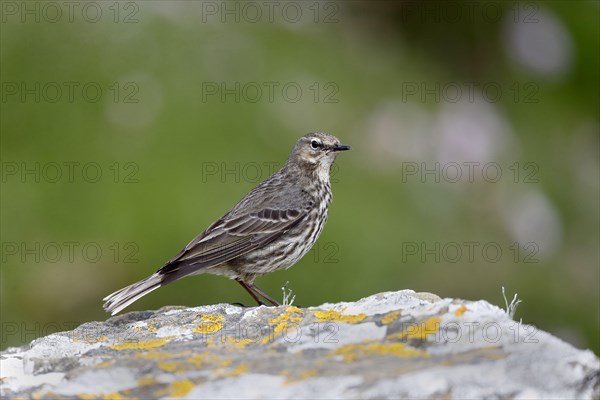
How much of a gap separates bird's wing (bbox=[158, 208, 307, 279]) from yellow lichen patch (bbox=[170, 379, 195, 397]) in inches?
166

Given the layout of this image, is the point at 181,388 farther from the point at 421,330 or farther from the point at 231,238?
the point at 231,238

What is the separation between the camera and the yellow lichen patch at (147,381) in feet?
18.5

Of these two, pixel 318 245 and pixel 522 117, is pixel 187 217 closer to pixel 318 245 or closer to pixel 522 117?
pixel 318 245

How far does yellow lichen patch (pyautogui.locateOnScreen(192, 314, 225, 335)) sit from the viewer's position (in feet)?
23.2

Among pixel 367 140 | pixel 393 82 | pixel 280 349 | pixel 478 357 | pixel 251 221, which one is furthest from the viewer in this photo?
pixel 393 82

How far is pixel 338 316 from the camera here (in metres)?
6.88

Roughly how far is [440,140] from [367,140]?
154 cm

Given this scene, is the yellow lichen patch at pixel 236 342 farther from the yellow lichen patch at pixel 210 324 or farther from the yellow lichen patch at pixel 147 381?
the yellow lichen patch at pixel 147 381

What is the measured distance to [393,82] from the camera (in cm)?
2114

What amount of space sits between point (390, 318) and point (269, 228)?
457 cm

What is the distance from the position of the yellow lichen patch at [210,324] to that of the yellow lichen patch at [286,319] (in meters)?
0.44

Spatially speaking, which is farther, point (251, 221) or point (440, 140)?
point (440, 140)

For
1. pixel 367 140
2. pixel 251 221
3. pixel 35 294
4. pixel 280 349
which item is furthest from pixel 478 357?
pixel 367 140

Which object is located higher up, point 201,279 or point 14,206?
point 14,206
